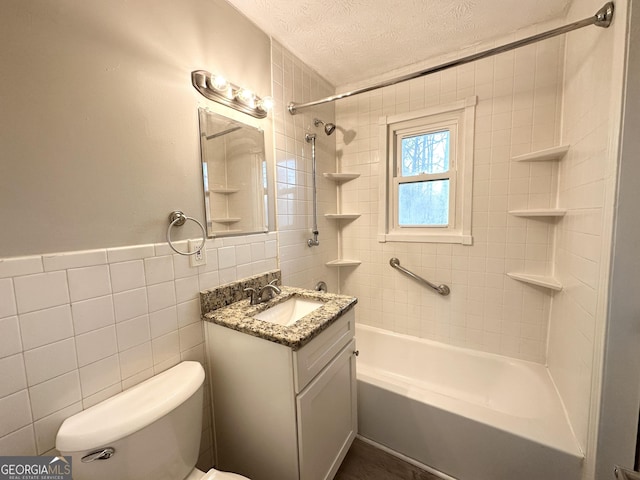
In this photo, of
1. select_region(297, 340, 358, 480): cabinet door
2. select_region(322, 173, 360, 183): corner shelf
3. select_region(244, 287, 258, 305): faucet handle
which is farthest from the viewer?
Answer: select_region(322, 173, 360, 183): corner shelf

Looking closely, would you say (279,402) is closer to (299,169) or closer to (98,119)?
(98,119)

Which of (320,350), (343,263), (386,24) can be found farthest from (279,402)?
(386,24)

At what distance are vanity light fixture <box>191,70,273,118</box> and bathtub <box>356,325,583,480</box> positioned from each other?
1.72 metres

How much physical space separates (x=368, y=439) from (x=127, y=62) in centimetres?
224

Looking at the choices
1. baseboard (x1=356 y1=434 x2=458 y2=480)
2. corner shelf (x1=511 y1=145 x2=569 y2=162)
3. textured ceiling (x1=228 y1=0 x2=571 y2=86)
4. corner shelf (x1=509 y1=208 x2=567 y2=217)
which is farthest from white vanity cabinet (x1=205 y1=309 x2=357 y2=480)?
textured ceiling (x1=228 y1=0 x2=571 y2=86)

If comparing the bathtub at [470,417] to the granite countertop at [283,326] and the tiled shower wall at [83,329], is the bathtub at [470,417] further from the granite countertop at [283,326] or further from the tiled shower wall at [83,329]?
the tiled shower wall at [83,329]

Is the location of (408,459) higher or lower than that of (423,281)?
lower

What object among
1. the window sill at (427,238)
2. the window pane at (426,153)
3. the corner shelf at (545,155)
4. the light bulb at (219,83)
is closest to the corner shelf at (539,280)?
the window sill at (427,238)

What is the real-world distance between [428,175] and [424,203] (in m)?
0.22

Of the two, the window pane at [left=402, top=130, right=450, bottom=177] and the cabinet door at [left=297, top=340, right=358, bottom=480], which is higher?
the window pane at [left=402, top=130, right=450, bottom=177]

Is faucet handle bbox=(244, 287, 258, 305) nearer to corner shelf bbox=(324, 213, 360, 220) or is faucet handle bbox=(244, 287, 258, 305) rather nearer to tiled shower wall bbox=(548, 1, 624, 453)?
corner shelf bbox=(324, 213, 360, 220)

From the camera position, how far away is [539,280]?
1513 millimetres

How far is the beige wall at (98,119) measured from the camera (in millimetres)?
699

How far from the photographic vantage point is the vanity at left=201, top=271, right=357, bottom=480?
97 centimetres
